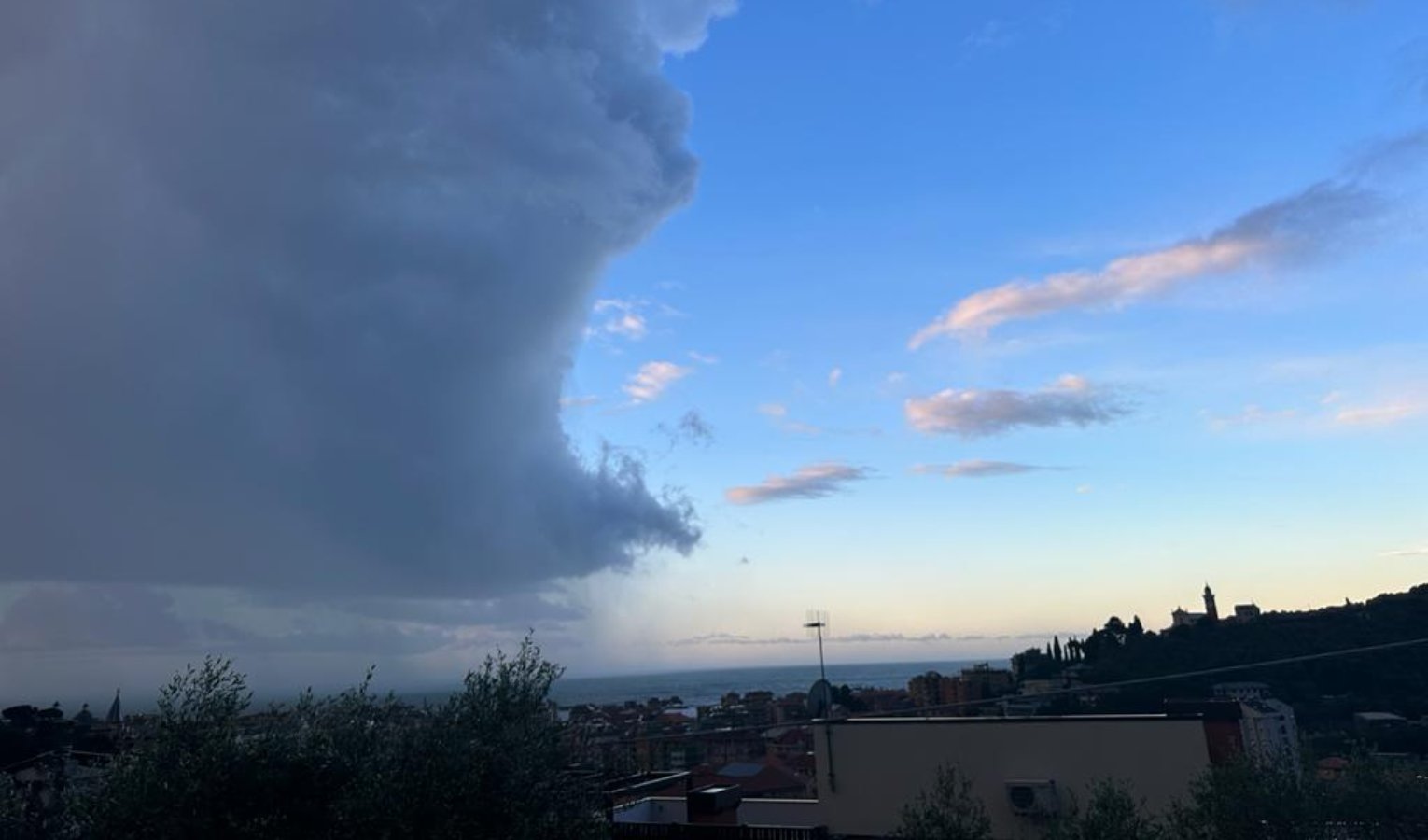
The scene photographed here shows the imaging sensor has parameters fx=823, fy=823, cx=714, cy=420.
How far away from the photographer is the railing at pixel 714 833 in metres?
17.6

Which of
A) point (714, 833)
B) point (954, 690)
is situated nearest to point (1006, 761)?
point (714, 833)

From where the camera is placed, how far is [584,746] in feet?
54.2

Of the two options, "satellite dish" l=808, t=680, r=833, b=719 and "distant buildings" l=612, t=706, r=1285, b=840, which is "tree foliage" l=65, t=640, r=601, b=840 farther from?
"satellite dish" l=808, t=680, r=833, b=719

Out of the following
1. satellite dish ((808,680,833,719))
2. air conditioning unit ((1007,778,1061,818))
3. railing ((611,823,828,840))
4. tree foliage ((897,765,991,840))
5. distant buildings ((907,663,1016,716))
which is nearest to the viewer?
tree foliage ((897,765,991,840))

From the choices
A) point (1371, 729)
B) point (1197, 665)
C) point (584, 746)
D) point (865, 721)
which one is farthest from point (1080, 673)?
point (584, 746)

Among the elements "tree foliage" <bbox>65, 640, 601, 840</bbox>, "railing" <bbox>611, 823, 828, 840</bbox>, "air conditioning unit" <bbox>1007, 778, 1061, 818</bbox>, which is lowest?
"railing" <bbox>611, 823, 828, 840</bbox>

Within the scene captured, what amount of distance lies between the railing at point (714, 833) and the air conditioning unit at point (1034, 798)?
Result: 4163 mm

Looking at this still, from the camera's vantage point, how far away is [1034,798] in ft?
55.6

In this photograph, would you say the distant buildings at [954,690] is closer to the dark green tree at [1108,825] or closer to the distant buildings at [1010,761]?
the distant buildings at [1010,761]

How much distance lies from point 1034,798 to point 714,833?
6.71 m

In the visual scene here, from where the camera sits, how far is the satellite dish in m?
20.7

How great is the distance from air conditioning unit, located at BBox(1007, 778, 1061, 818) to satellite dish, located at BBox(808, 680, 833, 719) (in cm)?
481

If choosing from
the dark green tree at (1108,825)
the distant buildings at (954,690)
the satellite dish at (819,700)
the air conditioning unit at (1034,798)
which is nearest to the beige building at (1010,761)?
the air conditioning unit at (1034,798)

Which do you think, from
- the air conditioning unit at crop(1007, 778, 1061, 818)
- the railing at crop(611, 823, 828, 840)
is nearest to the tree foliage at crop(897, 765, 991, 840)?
the air conditioning unit at crop(1007, 778, 1061, 818)
